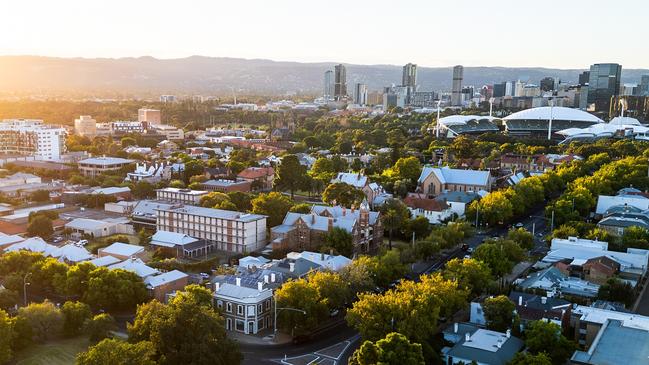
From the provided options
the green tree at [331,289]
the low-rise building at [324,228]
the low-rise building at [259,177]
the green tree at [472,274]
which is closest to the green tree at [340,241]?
the low-rise building at [324,228]

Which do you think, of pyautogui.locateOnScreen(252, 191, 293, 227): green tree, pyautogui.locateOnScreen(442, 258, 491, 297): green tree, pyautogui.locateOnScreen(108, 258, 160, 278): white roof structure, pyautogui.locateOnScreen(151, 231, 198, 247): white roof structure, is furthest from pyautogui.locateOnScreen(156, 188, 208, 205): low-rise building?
pyautogui.locateOnScreen(442, 258, 491, 297): green tree

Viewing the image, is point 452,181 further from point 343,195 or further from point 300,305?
point 300,305

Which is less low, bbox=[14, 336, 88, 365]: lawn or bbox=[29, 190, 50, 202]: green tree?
bbox=[29, 190, 50, 202]: green tree

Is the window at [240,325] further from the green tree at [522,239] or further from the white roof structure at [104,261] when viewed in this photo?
the green tree at [522,239]

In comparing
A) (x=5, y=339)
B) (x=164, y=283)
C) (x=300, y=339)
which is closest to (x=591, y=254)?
(x=300, y=339)

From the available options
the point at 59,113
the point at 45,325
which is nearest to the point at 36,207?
the point at 45,325

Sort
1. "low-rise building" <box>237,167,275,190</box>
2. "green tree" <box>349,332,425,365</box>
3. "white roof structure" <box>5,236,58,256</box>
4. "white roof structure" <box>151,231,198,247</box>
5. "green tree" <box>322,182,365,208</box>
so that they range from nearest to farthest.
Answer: "green tree" <box>349,332,425,365</box>
"white roof structure" <box>5,236,58,256</box>
"white roof structure" <box>151,231,198,247</box>
"green tree" <box>322,182,365,208</box>
"low-rise building" <box>237,167,275,190</box>

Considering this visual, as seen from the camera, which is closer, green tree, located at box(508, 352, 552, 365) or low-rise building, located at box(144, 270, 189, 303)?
green tree, located at box(508, 352, 552, 365)

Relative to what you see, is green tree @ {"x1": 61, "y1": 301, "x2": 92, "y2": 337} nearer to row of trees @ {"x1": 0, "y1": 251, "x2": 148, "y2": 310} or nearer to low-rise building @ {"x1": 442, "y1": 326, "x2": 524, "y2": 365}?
row of trees @ {"x1": 0, "y1": 251, "x2": 148, "y2": 310}
